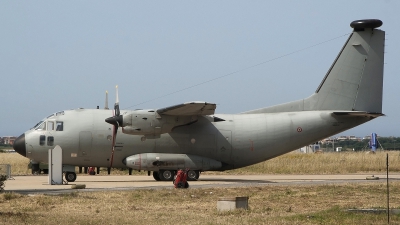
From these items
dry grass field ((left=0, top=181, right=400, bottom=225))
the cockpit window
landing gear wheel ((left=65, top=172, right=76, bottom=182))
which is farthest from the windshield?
dry grass field ((left=0, top=181, right=400, bottom=225))

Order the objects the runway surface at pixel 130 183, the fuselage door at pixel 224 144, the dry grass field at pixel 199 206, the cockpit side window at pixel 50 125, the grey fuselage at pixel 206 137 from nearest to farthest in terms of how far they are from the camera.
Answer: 1. the dry grass field at pixel 199 206
2. the runway surface at pixel 130 183
3. the grey fuselage at pixel 206 137
4. the cockpit side window at pixel 50 125
5. the fuselage door at pixel 224 144

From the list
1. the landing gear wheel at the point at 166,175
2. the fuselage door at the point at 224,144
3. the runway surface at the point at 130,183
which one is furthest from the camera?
the fuselage door at the point at 224,144

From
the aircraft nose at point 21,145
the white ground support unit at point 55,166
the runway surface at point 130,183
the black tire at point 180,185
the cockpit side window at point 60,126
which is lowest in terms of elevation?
the runway surface at point 130,183

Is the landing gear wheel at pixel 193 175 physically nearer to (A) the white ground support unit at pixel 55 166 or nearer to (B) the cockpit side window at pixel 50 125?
(A) the white ground support unit at pixel 55 166

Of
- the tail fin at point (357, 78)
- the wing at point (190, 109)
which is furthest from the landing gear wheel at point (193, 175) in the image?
the tail fin at point (357, 78)

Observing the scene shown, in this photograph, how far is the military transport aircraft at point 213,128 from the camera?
32469 millimetres

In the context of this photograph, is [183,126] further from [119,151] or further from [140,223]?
[140,223]

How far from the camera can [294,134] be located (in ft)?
111

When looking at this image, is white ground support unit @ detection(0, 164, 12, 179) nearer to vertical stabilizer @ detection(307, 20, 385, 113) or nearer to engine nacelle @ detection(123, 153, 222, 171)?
engine nacelle @ detection(123, 153, 222, 171)

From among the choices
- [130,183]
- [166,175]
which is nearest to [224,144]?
[166,175]

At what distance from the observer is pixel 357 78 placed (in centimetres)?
3412

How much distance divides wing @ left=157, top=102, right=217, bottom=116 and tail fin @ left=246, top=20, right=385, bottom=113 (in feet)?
17.6

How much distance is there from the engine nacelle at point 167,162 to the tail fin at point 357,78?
19.0ft

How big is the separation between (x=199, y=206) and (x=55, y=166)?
41.2 ft
